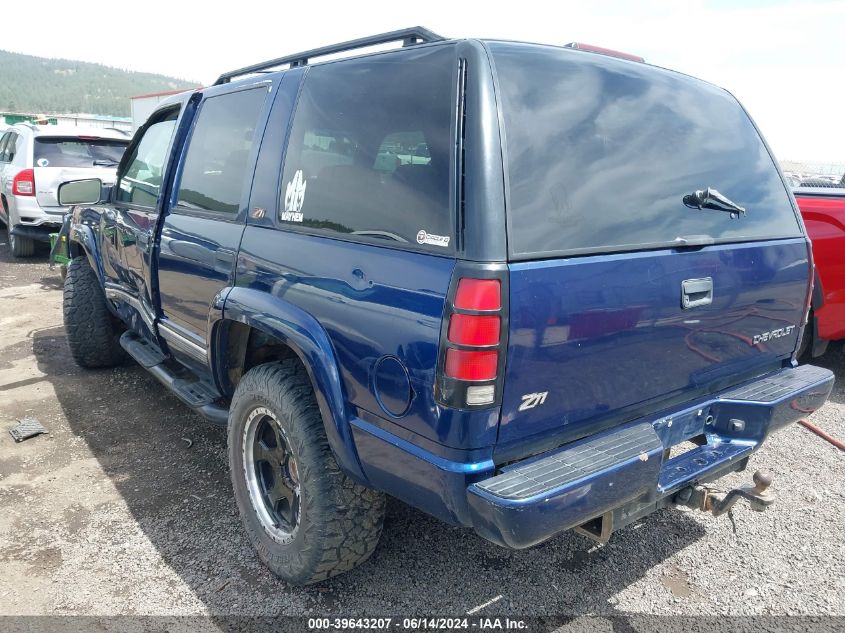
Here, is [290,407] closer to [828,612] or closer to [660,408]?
[660,408]

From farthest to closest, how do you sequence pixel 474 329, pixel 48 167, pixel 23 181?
1. pixel 48 167
2. pixel 23 181
3. pixel 474 329

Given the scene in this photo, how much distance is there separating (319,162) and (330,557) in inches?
58.0

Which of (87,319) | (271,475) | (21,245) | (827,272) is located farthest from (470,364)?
(21,245)

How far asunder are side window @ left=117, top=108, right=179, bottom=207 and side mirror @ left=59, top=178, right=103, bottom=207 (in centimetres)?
20

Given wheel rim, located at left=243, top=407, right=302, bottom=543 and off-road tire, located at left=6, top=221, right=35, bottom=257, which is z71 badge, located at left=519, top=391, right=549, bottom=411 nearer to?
wheel rim, located at left=243, top=407, right=302, bottom=543

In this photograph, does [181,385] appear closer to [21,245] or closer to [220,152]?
[220,152]

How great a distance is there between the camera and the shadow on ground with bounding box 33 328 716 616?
248cm

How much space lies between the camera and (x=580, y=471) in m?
1.86

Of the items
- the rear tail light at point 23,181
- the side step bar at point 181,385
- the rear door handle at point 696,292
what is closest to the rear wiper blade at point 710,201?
the rear door handle at point 696,292

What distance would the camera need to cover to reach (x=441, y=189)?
6.15 feet

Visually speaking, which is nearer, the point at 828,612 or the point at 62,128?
the point at 828,612

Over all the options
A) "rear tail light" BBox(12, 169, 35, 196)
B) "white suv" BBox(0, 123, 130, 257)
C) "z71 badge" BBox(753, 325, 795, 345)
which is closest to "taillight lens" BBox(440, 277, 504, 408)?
"z71 badge" BBox(753, 325, 795, 345)

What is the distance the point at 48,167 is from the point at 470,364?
8.87m

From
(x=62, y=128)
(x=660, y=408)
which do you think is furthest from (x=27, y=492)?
(x=62, y=128)
